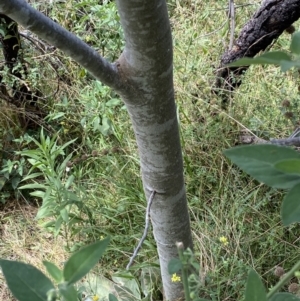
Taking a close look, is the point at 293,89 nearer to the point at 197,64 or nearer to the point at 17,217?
the point at 197,64

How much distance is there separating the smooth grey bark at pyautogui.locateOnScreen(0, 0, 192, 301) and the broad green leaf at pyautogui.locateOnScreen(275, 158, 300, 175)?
15.0 inches

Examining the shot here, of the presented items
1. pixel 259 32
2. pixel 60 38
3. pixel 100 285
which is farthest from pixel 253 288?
pixel 259 32

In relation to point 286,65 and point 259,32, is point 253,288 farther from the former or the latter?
point 259,32

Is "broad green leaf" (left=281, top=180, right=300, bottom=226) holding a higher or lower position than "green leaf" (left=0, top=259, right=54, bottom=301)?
higher

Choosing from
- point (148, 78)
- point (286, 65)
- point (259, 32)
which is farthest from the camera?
point (259, 32)

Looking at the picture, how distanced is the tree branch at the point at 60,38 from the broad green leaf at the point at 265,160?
38 cm

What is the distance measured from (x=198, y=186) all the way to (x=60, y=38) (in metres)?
1.15

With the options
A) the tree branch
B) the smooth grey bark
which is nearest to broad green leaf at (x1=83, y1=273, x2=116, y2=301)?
the smooth grey bark

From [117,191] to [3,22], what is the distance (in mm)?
898

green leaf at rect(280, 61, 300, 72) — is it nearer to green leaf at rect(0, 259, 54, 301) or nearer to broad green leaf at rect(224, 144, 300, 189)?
broad green leaf at rect(224, 144, 300, 189)

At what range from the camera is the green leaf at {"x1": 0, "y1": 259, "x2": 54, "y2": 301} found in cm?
29

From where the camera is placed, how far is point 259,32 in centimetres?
161

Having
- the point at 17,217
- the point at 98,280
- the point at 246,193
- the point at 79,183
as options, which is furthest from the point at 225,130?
the point at 17,217

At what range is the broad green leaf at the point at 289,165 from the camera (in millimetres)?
282
